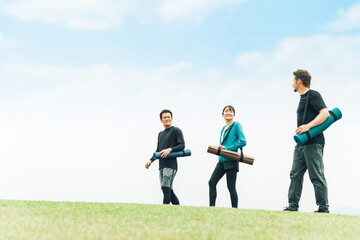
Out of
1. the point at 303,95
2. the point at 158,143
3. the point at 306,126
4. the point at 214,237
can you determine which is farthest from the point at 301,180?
the point at 214,237

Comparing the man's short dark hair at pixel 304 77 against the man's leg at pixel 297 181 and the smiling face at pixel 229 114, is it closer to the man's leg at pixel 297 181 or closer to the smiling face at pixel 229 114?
the man's leg at pixel 297 181

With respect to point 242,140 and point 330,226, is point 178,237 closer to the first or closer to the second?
point 330,226

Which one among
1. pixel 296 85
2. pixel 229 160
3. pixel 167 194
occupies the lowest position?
pixel 167 194

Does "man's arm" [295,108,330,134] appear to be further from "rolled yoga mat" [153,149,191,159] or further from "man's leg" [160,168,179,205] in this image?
"man's leg" [160,168,179,205]

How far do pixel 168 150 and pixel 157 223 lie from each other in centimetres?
347

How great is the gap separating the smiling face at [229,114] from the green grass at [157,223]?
7.97 ft

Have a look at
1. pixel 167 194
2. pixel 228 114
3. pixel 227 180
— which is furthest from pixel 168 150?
pixel 228 114

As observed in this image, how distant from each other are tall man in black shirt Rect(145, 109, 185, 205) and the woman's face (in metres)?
1.19

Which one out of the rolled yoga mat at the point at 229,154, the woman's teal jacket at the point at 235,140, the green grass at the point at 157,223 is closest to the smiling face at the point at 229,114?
the woman's teal jacket at the point at 235,140

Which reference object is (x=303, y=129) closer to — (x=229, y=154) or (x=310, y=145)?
(x=310, y=145)

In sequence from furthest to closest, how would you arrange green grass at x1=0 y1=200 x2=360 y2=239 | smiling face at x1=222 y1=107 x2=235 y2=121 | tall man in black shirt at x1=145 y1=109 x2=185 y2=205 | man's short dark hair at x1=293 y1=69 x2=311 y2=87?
tall man in black shirt at x1=145 y1=109 x2=185 y2=205 < smiling face at x1=222 y1=107 x2=235 y2=121 < man's short dark hair at x1=293 y1=69 x2=311 y2=87 < green grass at x1=0 y1=200 x2=360 y2=239

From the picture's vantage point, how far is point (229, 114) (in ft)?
31.6

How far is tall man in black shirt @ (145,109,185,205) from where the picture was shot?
31.9ft

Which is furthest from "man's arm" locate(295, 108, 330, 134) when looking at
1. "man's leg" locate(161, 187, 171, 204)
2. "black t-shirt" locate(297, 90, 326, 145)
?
"man's leg" locate(161, 187, 171, 204)
